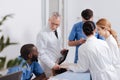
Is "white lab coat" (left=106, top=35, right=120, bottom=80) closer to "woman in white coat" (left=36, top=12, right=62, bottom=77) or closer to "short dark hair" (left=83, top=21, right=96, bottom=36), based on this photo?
"short dark hair" (left=83, top=21, right=96, bottom=36)

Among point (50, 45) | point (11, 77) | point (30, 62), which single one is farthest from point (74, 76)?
point (11, 77)

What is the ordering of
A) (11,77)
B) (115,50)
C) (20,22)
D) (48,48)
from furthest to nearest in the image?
(48,48) → (115,50) → (20,22) → (11,77)

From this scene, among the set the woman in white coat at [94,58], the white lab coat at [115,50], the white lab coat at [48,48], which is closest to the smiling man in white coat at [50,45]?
the white lab coat at [48,48]

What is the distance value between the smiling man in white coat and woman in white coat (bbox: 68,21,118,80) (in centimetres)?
42

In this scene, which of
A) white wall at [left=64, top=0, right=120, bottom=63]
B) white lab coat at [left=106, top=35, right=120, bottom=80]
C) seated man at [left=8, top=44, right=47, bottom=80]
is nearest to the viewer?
seated man at [left=8, top=44, right=47, bottom=80]

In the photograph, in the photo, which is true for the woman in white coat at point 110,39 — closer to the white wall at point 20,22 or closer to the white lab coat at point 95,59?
the white lab coat at point 95,59

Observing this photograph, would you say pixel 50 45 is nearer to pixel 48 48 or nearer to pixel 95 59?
pixel 48 48

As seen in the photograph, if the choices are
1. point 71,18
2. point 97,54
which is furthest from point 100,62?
point 71,18

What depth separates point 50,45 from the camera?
255 cm

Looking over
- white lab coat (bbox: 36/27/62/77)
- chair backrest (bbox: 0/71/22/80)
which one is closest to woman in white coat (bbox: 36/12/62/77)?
white lab coat (bbox: 36/27/62/77)

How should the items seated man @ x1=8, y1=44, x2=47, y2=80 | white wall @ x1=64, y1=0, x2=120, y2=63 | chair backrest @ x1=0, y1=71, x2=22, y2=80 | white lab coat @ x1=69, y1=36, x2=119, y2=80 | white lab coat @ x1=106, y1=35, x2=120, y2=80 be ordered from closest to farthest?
chair backrest @ x1=0, y1=71, x2=22, y2=80 < seated man @ x1=8, y1=44, x2=47, y2=80 < white lab coat @ x1=69, y1=36, x2=119, y2=80 < white lab coat @ x1=106, y1=35, x2=120, y2=80 < white wall @ x1=64, y1=0, x2=120, y2=63

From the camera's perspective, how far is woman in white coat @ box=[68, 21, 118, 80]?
2.06m

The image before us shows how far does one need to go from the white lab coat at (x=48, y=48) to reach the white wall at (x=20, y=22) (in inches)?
7.2

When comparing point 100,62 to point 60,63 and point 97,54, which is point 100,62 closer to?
point 97,54
